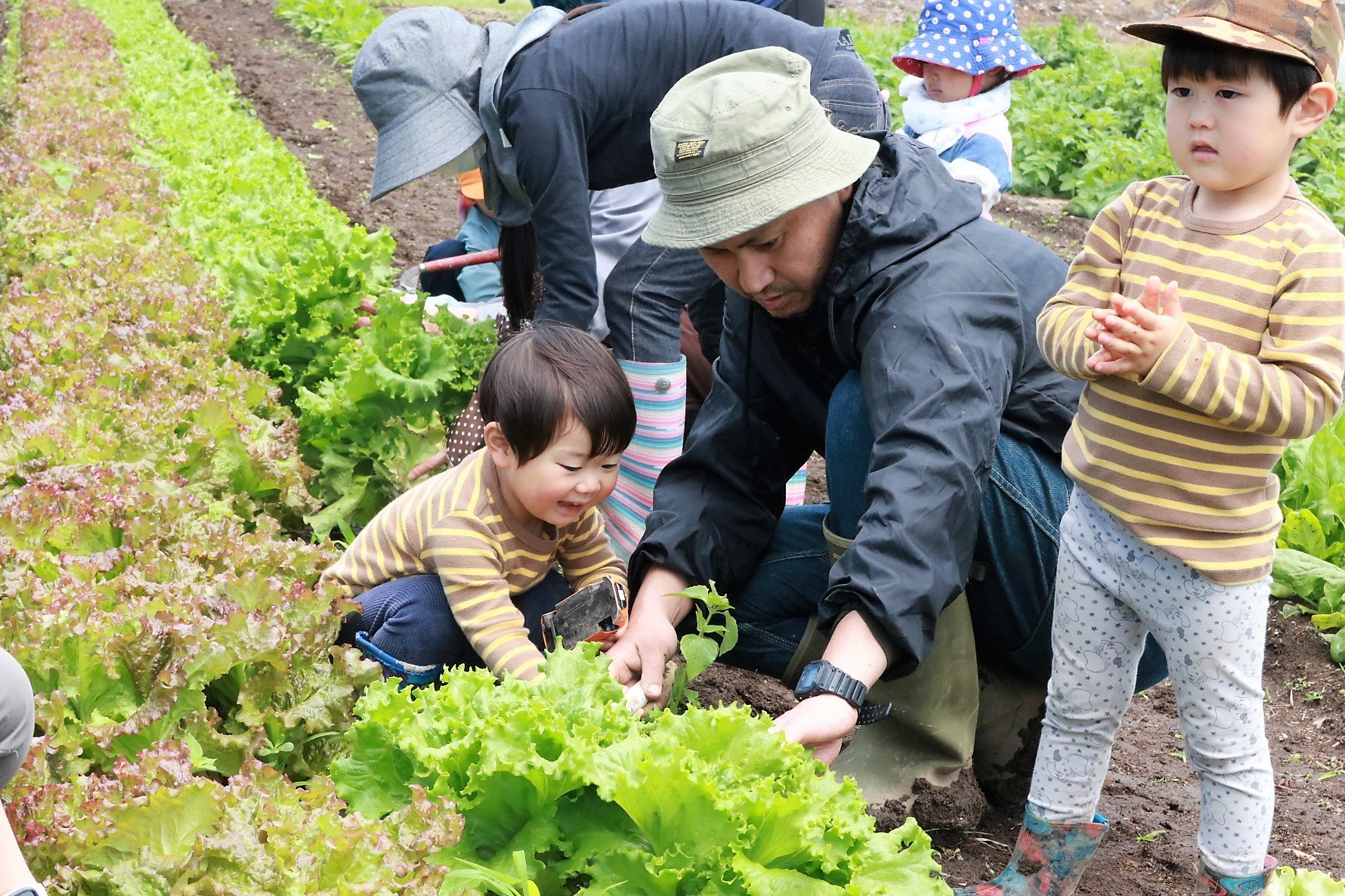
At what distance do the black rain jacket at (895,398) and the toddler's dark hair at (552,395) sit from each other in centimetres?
27

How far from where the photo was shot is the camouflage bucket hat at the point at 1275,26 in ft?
7.16

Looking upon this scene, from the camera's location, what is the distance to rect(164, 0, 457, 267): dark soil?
29.8ft

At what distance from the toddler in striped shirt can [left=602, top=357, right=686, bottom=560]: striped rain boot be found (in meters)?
1.01

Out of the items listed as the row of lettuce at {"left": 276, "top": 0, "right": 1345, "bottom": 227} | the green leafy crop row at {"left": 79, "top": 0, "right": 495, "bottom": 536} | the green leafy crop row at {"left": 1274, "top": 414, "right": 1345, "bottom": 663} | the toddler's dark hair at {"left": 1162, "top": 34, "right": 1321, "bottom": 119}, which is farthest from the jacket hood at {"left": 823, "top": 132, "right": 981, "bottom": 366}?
the row of lettuce at {"left": 276, "top": 0, "right": 1345, "bottom": 227}

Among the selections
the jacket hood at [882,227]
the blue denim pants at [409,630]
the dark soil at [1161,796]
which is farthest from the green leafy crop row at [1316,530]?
the blue denim pants at [409,630]

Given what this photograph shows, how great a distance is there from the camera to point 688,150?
2.64 meters

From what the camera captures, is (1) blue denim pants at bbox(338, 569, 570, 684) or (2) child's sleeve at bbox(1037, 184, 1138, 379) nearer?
(2) child's sleeve at bbox(1037, 184, 1138, 379)

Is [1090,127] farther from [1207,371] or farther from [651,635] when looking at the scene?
[1207,371]

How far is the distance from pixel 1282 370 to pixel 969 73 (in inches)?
137

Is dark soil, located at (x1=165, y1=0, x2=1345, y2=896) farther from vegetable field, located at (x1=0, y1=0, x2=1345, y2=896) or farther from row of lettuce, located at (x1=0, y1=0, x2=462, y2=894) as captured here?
row of lettuce, located at (x1=0, y1=0, x2=462, y2=894)

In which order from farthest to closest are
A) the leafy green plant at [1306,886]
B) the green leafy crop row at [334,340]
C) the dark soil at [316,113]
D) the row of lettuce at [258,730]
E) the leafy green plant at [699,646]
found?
the dark soil at [316,113] → the green leafy crop row at [334,340] → the leafy green plant at [699,646] → the row of lettuce at [258,730] → the leafy green plant at [1306,886]

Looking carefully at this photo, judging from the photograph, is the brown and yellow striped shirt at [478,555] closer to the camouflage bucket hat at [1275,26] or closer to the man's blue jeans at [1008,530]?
the man's blue jeans at [1008,530]

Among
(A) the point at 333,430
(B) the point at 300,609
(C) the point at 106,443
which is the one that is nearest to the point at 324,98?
(A) the point at 333,430

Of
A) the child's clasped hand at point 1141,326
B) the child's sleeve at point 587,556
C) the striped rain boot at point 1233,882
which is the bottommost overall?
the striped rain boot at point 1233,882
